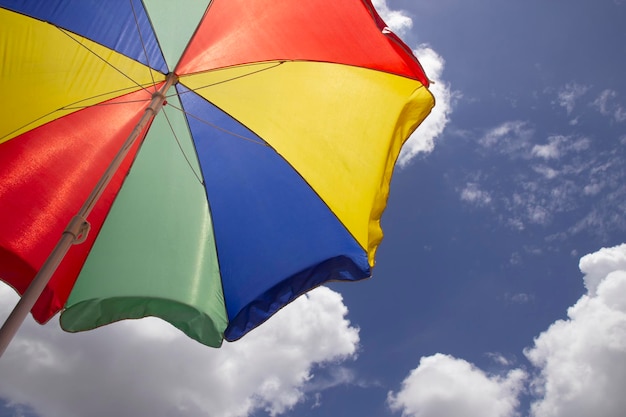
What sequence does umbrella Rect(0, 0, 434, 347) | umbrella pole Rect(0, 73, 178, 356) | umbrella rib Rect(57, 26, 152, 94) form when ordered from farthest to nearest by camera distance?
umbrella rib Rect(57, 26, 152, 94) < umbrella Rect(0, 0, 434, 347) < umbrella pole Rect(0, 73, 178, 356)

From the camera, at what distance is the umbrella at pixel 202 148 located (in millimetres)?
3605

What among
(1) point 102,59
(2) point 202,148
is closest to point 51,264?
(2) point 202,148

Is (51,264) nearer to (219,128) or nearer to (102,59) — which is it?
(219,128)

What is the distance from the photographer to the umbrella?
3605 mm

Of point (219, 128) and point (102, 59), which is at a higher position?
point (102, 59)

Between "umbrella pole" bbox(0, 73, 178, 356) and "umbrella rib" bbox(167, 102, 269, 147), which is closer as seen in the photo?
"umbrella pole" bbox(0, 73, 178, 356)

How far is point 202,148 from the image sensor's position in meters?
4.03

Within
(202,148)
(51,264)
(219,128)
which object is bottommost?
(51,264)

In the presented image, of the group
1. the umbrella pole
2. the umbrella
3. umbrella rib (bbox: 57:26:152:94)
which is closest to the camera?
the umbrella pole

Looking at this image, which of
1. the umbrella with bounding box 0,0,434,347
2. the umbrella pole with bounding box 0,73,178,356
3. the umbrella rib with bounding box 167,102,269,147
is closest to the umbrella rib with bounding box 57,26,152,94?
the umbrella with bounding box 0,0,434,347

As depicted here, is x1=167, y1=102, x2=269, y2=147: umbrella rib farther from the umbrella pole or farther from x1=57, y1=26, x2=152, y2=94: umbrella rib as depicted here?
the umbrella pole

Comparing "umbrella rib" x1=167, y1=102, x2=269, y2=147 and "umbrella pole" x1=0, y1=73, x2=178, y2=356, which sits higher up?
"umbrella rib" x1=167, y1=102, x2=269, y2=147

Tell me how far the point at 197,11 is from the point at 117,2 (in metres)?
0.63

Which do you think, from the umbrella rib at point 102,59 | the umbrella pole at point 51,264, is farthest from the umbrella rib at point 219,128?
the umbrella pole at point 51,264
